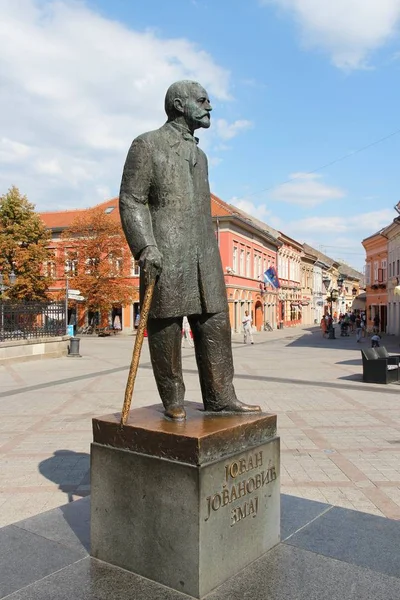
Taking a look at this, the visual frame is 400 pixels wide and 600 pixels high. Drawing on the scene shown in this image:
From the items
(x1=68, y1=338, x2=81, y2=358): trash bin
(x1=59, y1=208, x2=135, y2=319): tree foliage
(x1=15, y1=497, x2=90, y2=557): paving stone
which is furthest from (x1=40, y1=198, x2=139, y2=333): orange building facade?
(x1=15, y1=497, x2=90, y2=557): paving stone

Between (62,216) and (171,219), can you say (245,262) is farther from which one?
(171,219)

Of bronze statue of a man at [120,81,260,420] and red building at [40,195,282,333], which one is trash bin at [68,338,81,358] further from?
bronze statue of a man at [120,81,260,420]

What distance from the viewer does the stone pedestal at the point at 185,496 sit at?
281 centimetres

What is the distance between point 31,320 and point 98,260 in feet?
60.8

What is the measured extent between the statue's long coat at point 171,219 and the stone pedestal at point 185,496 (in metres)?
0.75

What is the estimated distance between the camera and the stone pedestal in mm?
2811

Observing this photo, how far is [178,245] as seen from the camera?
3340mm

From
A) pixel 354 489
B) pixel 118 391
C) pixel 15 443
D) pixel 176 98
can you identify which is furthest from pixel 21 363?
pixel 176 98

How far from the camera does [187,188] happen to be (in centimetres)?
343

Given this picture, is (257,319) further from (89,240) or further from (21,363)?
(21,363)

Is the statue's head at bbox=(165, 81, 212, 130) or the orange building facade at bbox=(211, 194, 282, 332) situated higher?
the orange building facade at bbox=(211, 194, 282, 332)

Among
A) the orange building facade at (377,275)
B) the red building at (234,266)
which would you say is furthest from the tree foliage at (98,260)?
the orange building facade at (377,275)

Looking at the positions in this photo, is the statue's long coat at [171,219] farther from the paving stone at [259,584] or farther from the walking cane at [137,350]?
the paving stone at [259,584]

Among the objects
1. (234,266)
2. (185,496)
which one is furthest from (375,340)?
(234,266)
